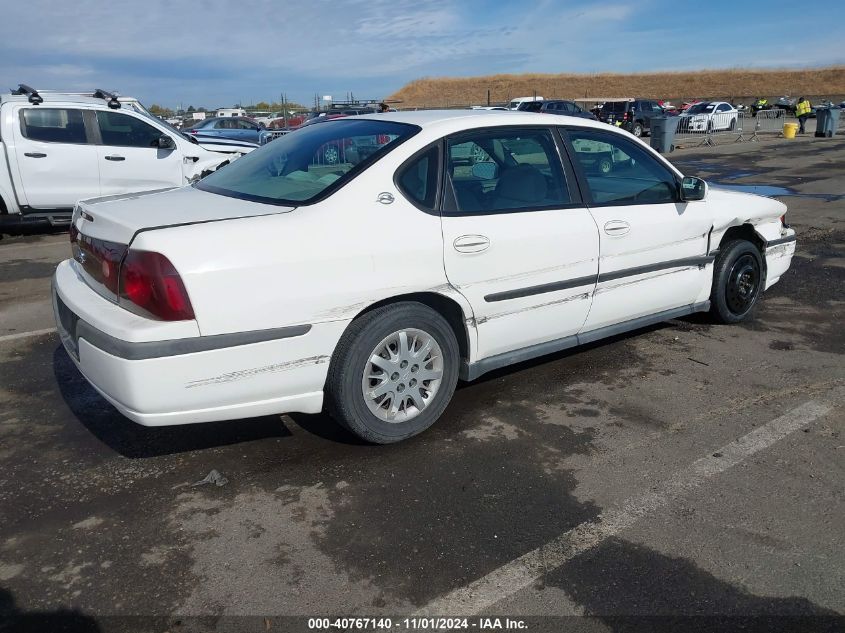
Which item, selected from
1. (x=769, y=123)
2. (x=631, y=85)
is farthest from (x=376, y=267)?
(x=631, y=85)

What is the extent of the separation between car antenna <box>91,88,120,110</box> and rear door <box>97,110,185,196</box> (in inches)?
3.4

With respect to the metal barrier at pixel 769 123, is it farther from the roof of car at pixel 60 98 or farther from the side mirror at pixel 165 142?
the roof of car at pixel 60 98

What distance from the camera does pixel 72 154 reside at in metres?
9.80

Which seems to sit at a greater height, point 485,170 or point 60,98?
point 60,98

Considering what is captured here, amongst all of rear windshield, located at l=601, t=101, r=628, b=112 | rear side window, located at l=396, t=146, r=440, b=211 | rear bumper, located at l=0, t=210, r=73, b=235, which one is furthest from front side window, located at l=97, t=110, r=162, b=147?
rear windshield, located at l=601, t=101, r=628, b=112

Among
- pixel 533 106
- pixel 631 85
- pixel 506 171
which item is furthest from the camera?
pixel 631 85

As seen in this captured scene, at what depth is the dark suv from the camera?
32125 millimetres

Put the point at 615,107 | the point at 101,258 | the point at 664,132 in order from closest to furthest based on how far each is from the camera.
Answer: the point at 101,258 → the point at 664,132 → the point at 615,107

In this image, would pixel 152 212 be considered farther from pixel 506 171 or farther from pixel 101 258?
pixel 506 171

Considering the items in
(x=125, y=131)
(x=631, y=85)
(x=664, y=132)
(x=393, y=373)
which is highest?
(x=631, y=85)

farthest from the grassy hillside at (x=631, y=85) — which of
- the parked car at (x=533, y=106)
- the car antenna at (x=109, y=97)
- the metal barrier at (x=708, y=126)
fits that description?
the car antenna at (x=109, y=97)

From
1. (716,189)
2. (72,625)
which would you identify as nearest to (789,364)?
(716,189)

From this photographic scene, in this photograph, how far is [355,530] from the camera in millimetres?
2926

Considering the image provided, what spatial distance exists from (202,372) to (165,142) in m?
8.37
